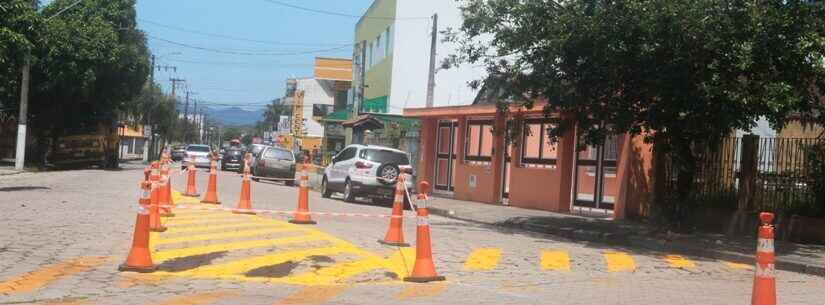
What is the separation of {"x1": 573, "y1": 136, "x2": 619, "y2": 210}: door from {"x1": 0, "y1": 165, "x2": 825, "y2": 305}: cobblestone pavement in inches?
233

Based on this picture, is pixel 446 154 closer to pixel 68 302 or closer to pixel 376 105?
pixel 376 105

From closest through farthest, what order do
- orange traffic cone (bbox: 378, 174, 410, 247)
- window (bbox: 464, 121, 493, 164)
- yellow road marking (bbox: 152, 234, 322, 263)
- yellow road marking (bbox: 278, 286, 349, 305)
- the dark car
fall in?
yellow road marking (bbox: 278, 286, 349, 305) < yellow road marking (bbox: 152, 234, 322, 263) < orange traffic cone (bbox: 378, 174, 410, 247) < window (bbox: 464, 121, 493, 164) < the dark car

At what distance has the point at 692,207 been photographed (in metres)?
17.2

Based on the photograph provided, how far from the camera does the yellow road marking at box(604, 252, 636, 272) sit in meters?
11.1

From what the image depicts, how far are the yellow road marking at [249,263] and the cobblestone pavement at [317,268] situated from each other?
13mm

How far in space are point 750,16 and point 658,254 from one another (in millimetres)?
4112

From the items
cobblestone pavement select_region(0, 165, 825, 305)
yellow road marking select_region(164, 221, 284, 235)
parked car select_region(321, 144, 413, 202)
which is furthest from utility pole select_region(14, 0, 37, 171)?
yellow road marking select_region(164, 221, 284, 235)

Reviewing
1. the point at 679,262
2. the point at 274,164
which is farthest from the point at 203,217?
the point at 274,164

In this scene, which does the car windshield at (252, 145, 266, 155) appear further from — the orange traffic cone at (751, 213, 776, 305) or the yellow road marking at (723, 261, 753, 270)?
the orange traffic cone at (751, 213, 776, 305)

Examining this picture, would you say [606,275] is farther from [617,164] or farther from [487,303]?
[617,164]

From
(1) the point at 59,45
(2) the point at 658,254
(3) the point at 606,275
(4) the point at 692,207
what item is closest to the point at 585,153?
(4) the point at 692,207

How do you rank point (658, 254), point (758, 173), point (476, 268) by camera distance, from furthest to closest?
point (758, 173) → point (658, 254) → point (476, 268)

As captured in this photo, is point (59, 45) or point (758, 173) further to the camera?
point (59, 45)

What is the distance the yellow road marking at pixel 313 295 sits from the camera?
7.48 metres
